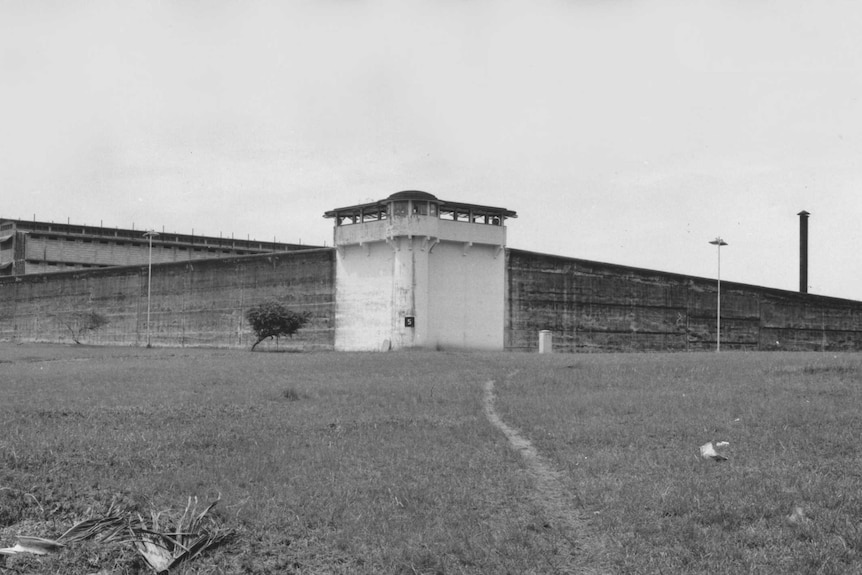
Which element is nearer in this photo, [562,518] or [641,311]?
[562,518]

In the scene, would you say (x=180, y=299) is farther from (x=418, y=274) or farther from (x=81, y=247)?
(x=81, y=247)

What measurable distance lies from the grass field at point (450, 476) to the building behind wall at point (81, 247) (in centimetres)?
6864

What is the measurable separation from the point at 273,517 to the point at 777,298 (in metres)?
55.5

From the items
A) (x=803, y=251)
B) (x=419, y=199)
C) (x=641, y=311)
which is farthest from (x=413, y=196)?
(x=803, y=251)

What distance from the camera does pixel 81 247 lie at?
85.6 m

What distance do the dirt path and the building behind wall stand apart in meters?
72.8

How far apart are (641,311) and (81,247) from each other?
61479 millimetres

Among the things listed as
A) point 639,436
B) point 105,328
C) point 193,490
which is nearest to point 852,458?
point 639,436

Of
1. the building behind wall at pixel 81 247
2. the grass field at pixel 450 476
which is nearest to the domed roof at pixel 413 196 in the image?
the grass field at pixel 450 476

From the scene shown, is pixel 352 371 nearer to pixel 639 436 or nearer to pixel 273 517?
pixel 639 436

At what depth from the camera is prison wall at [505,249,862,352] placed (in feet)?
152

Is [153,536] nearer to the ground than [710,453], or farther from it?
nearer to the ground

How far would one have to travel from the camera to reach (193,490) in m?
9.38

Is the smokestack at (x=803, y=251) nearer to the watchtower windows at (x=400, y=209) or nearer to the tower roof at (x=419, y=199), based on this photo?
the tower roof at (x=419, y=199)
